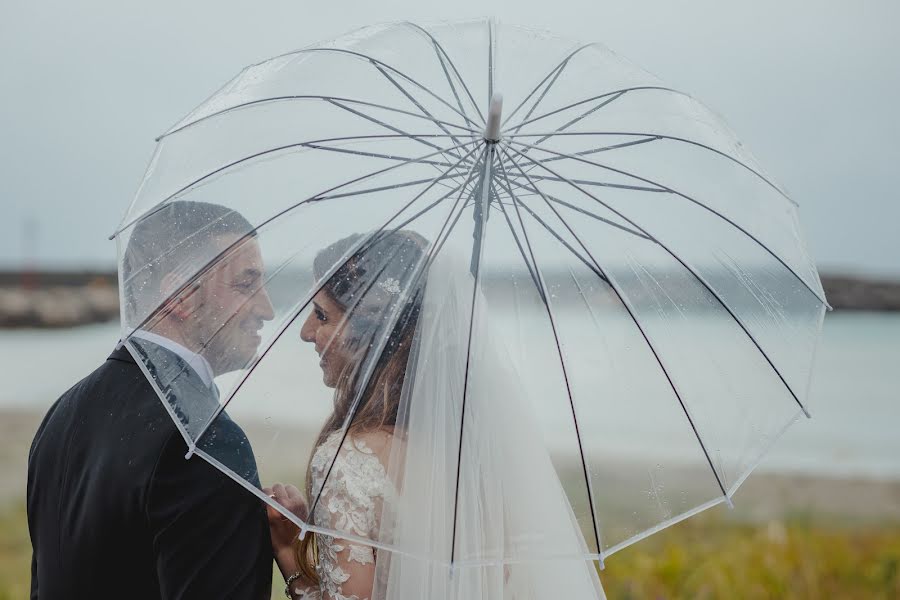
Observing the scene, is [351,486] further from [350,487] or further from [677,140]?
[677,140]

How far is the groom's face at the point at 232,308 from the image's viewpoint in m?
1.57

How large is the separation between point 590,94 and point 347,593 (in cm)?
110

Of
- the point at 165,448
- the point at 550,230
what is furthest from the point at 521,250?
the point at 165,448

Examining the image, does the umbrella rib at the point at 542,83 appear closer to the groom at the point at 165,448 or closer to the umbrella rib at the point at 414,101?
the umbrella rib at the point at 414,101

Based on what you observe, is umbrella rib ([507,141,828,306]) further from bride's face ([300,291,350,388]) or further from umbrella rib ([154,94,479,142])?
bride's face ([300,291,350,388])

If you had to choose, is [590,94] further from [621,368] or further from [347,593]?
[347,593]

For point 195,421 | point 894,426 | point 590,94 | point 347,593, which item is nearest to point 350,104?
point 590,94

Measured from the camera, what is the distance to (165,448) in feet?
5.48

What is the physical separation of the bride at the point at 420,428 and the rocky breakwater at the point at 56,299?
43.4ft

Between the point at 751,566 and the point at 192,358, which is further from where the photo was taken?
the point at 751,566

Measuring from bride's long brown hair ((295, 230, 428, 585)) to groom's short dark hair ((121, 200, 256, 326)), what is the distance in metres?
0.23

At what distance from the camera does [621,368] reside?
162 centimetres

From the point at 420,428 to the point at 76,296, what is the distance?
14.8 m

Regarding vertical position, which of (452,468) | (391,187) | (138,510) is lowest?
(138,510)
